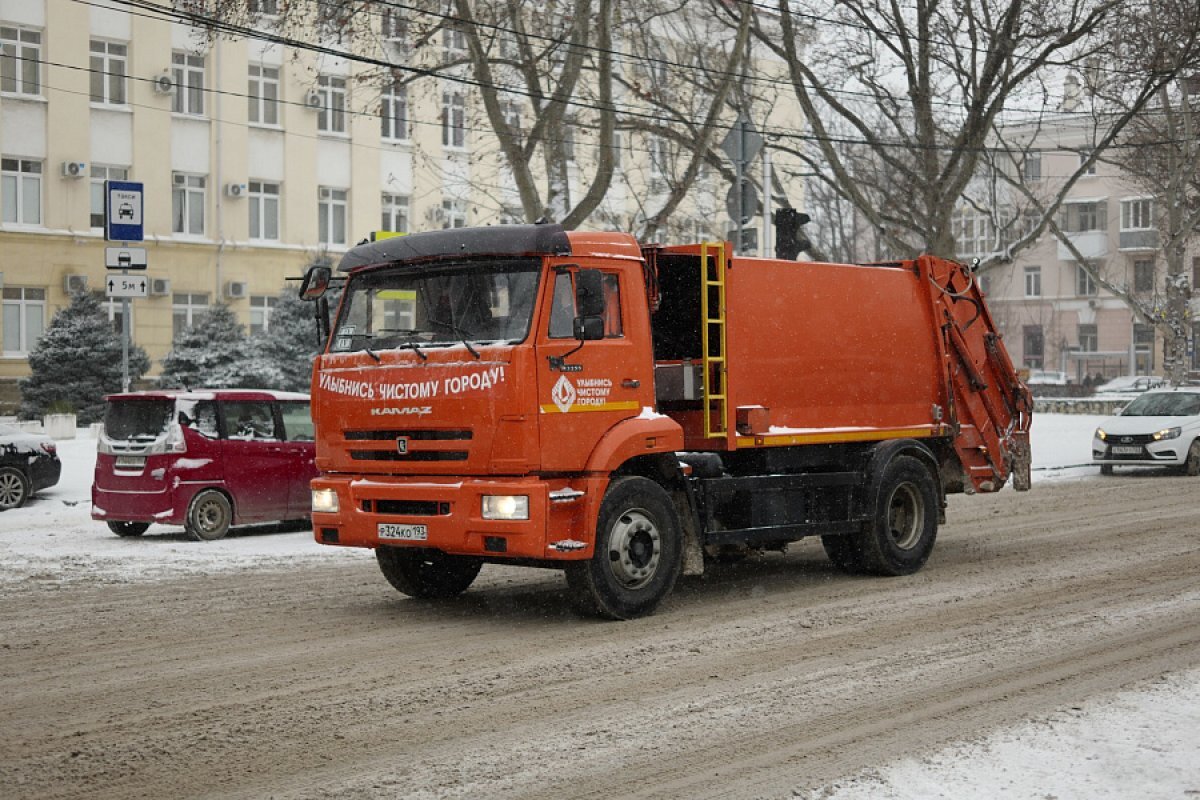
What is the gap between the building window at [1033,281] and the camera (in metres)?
78.1

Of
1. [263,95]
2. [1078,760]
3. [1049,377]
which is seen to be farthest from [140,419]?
[1049,377]

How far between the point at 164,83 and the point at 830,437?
3211 cm

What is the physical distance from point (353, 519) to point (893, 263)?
5.86 metres

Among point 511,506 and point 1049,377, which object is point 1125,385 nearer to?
point 1049,377

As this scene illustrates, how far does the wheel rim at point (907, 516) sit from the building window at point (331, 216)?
33.6 m

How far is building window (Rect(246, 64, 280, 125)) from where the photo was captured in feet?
138

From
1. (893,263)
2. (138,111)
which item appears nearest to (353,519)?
(893,263)

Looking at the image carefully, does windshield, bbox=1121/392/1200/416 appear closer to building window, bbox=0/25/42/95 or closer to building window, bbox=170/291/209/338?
building window, bbox=170/291/209/338

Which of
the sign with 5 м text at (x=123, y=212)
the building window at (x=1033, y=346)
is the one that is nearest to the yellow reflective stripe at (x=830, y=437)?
the sign with 5 м text at (x=123, y=212)

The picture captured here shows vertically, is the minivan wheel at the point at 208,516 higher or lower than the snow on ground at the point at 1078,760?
higher

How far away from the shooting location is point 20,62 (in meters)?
38.2

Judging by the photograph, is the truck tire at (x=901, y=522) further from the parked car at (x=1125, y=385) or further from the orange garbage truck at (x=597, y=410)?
the parked car at (x=1125, y=385)

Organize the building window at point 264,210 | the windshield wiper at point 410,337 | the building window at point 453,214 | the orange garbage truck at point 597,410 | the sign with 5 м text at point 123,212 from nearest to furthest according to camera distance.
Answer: the orange garbage truck at point 597,410, the windshield wiper at point 410,337, the sign with 5 м text at point 123,212, the building window at point 264,210, the building window at point 453,214

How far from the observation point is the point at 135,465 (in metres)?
16.0
